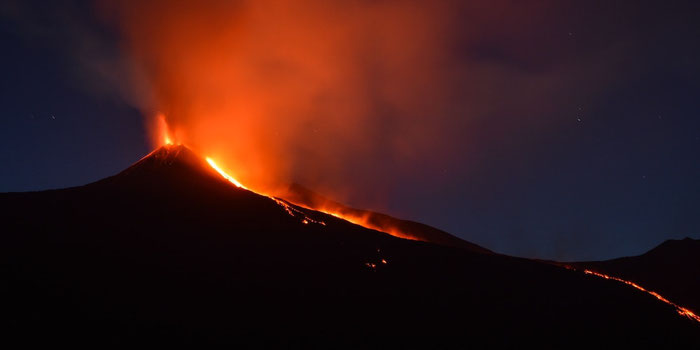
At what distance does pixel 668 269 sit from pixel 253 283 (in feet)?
129

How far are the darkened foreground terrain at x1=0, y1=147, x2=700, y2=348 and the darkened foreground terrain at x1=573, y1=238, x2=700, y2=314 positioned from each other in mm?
13276

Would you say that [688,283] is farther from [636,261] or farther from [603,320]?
[603,320]

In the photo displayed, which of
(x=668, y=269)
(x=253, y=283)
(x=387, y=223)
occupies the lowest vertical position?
(x=253, y=283)

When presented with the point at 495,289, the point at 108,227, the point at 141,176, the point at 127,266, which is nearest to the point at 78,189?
the point at 141,176

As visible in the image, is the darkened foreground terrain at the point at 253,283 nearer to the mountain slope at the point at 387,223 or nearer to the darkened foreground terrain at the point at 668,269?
the mountain slope at the point at 387,223

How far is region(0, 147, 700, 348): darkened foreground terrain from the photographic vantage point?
14.0m

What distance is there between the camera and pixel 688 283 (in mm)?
37844

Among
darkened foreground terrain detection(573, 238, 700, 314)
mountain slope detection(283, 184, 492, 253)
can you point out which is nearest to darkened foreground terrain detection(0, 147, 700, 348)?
mountain slope detection(283, 184, 492, 253)

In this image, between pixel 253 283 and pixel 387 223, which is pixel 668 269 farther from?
pixel 253 283

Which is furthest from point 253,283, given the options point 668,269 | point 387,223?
point 668,269

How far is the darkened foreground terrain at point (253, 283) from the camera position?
1402 cm

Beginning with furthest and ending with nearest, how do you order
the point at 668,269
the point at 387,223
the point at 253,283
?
the point at 387,223 → the point at 668,269 → the point at 253,283

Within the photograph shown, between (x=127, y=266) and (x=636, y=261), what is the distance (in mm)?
44467

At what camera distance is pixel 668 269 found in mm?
40438
